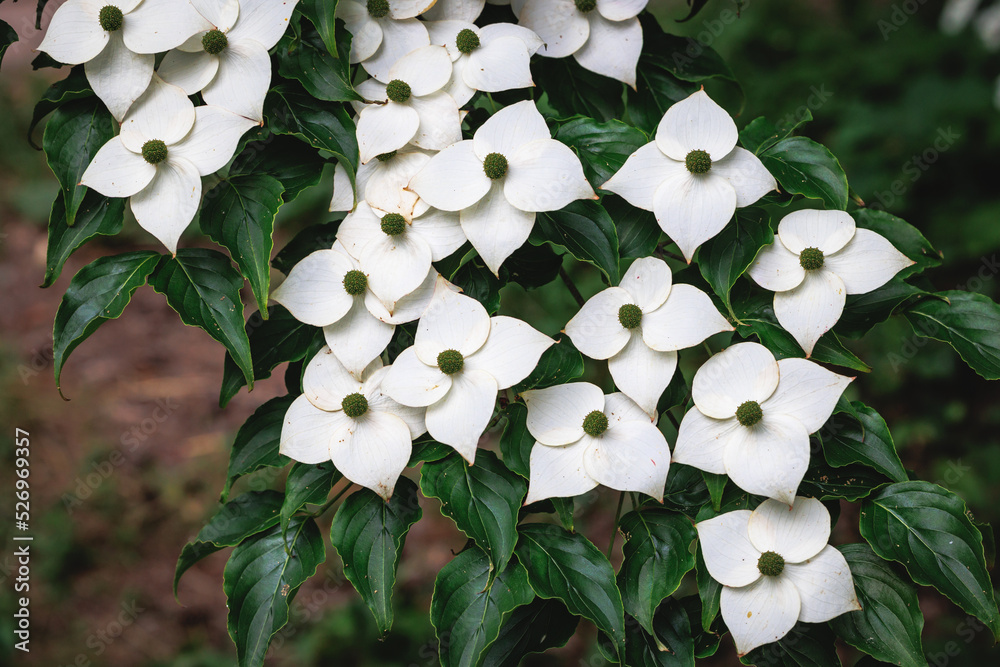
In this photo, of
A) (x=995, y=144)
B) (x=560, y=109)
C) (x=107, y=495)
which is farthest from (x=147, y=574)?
(x=995, y=144)

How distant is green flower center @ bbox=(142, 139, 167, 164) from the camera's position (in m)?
0.88

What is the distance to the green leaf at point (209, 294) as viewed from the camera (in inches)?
35.5

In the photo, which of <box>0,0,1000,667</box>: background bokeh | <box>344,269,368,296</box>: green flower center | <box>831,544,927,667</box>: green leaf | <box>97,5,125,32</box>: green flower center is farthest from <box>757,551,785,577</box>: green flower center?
<box>0,0,1000,667</box>: background bokeh

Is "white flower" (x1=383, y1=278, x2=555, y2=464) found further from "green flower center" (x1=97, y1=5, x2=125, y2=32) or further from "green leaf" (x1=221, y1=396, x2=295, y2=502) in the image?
"green flower center" (x1=97, y1=5, x2=125, y2=32)

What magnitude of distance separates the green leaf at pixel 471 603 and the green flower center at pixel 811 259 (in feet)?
1.64

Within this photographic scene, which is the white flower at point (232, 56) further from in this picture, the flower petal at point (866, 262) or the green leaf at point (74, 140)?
the flower petal at point (866, 262)

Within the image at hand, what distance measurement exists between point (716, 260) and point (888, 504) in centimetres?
37

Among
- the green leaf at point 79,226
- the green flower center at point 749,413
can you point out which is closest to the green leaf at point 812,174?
the green flower center at point 749,413

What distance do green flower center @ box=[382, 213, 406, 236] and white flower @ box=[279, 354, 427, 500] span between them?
16cm

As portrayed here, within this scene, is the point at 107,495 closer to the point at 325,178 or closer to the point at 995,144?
the point at 325,178

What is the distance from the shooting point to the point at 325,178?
3.15 metres

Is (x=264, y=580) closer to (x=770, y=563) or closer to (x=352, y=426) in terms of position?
(x=352, y=426)

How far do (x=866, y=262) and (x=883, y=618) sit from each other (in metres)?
0.42

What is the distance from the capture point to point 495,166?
891mm
